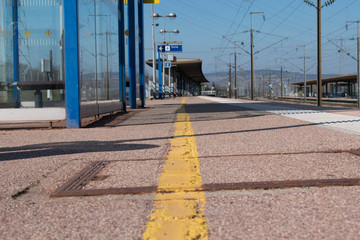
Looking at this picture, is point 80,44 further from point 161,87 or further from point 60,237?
point 161,87

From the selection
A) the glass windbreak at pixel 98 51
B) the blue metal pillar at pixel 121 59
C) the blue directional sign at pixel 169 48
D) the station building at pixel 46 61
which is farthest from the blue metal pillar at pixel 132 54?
the blue directional sign at pixel 169 48

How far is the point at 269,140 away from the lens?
19.5 ft

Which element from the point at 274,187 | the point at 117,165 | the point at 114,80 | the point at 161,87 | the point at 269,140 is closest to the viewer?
the point at 274,187

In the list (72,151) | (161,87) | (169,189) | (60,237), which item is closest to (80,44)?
(72,151)

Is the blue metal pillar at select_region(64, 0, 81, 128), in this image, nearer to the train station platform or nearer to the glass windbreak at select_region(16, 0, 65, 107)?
the glass windbreak at select_region(16, 0, 65, 107)

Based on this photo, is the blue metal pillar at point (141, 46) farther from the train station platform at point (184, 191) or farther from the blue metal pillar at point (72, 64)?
the train station platform at point (184, 191)

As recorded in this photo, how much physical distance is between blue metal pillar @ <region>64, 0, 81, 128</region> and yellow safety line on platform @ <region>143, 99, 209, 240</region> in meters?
5.08

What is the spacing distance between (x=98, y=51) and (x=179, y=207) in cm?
1001

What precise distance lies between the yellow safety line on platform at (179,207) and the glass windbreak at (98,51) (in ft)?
19.9

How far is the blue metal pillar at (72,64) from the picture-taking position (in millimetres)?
8906

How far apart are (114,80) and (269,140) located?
940cm

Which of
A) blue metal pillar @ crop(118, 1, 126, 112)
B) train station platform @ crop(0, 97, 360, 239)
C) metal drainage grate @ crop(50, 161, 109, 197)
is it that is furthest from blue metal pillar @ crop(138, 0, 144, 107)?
metal drainage grate @ crop(50, 161, 109, 197)

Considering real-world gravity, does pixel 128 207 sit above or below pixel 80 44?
below

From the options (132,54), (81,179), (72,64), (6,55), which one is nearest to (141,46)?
(132,54)
